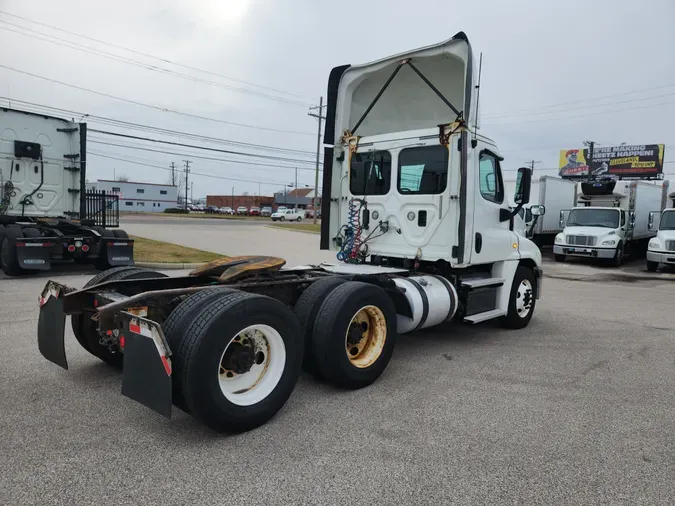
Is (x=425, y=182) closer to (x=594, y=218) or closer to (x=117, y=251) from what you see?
(x=117, y=251)

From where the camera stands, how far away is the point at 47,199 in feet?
39.6

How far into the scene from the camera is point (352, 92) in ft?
23.1

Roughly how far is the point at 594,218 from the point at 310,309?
18385 mm

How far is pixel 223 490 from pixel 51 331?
7.68ft

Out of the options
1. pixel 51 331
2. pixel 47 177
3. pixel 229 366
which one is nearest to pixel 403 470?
pixel 229 366

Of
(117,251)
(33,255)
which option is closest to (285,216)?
(117,251)

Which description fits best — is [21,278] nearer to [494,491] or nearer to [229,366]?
[229,366]

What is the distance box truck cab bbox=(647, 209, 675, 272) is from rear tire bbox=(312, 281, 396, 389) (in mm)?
15167

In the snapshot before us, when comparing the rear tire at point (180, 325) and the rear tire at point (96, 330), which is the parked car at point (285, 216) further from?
the rear tire at point (180, 325)

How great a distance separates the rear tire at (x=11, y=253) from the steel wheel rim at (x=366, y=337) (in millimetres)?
8927

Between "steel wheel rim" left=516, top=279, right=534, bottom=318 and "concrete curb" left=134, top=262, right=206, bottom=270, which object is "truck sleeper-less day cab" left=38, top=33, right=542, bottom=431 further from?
"concrete curb" left=134, top=262, right=206, bottom=270

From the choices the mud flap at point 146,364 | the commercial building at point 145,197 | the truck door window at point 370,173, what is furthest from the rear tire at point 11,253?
the commercial building at point 145,197

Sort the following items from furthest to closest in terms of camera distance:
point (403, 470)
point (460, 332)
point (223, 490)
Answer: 1. point (460, 332)
2. point (403, 470)
3. point (223, 490)

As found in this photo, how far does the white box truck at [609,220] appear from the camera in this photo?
722 inches
